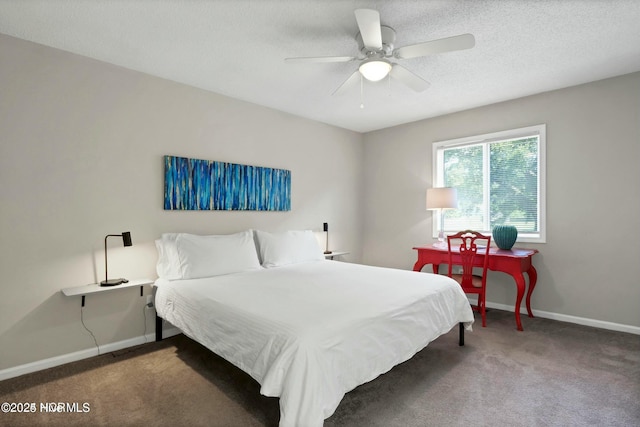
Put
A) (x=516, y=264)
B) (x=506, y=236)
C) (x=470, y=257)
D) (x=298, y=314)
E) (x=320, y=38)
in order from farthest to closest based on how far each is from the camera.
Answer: (x=506, y=236), (x=470, y=257), (x=516, y=264), (x=320, y=38), (x=298, y=314)

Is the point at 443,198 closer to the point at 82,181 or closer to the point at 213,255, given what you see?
the point at 213,255

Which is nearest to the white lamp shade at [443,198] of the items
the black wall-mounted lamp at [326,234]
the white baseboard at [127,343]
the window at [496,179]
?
the window at [496,179]

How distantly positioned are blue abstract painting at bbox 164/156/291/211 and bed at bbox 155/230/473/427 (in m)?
0.44

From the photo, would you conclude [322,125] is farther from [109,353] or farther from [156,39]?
[109,353]

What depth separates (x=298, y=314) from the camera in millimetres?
1871

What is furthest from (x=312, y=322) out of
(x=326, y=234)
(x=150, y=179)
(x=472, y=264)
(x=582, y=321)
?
(x=582, y=321)

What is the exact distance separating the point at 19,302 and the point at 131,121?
1.71m

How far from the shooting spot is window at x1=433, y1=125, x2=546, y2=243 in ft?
12.4

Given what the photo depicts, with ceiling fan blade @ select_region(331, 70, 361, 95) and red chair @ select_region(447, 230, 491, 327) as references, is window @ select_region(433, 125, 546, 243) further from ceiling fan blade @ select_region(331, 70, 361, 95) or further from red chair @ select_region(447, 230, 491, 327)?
ceiling fan blade @ select_region(331, 70, 361, 95)

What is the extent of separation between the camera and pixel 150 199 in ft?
10.2

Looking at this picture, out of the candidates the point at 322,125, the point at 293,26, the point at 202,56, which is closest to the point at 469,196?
the point at 322,125

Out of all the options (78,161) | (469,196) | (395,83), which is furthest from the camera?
(469,196)

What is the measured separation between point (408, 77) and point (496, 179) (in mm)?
2259

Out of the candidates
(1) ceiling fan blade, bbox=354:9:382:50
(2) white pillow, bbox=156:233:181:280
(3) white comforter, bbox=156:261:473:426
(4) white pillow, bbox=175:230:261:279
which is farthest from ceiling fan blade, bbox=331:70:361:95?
(2) white pillow, bbox=156:233:181:280
